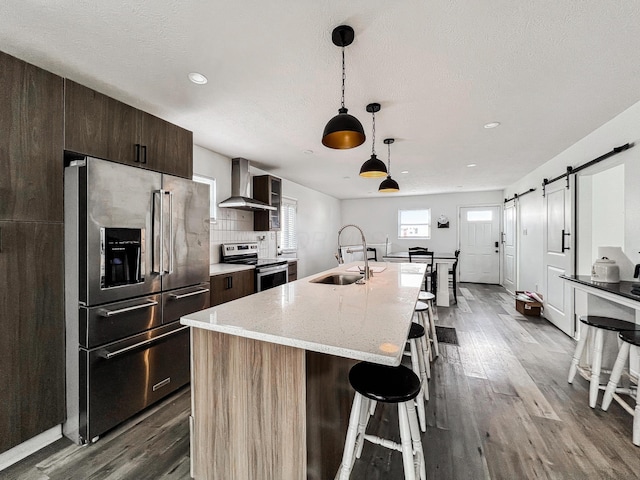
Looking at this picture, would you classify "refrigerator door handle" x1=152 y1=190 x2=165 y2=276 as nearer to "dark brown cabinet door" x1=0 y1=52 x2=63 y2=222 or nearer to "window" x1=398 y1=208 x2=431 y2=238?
"dark brown cabinet door" x1=0 y1=52 x2=63 y2=222

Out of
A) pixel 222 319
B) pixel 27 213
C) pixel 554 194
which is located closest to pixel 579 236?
pixel 554 194

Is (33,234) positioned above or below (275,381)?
above

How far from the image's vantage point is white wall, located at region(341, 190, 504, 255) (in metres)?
7.36

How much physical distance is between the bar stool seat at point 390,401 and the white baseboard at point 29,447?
1.85 m

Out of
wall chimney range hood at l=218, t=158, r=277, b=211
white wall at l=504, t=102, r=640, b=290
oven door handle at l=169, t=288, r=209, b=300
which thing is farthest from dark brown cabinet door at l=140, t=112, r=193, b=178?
white wall at l=504, t=102, r=640, b=290

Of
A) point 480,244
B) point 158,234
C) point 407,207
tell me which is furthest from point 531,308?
point 158,234

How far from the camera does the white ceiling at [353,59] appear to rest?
1.41 m

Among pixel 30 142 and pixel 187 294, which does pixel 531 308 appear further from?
pixel 30 142

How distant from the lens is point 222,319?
1.25 m

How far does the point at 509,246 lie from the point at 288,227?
→ 4990mm

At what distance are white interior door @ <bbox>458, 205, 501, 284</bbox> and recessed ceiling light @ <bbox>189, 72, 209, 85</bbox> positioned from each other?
7.14 m

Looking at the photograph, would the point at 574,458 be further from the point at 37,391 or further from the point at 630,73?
the point at 37,391

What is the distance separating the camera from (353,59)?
1796mm

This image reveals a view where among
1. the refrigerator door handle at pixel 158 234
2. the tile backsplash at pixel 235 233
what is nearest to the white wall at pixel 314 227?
the tile backsplash at pixel 235 233
